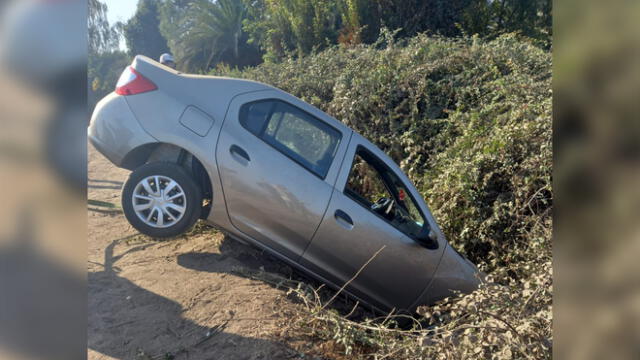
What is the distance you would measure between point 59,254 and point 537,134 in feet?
18.0

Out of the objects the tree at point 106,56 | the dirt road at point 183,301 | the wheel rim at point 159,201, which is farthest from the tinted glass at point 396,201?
the tree at point 106,56

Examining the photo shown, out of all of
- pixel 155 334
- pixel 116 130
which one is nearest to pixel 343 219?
pixel 155 334

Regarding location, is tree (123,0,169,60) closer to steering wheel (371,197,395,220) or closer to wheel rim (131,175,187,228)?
wheel rim (131,175,187,228)

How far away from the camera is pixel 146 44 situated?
39.5 m

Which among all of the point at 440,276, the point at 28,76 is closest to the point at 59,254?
the point at 28,76

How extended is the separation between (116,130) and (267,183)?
145 cm

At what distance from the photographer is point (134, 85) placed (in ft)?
15.1

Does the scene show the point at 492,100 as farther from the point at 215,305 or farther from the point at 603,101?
the point at 603,101

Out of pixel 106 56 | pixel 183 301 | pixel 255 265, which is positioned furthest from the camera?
pixel 106 56

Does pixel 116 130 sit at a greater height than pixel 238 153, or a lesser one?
lesser

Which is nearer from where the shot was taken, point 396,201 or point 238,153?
point 238,153

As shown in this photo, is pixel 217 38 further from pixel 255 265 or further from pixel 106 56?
pixel 255 265

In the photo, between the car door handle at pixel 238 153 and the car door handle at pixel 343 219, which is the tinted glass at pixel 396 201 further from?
the car door handle at pixel 238 153

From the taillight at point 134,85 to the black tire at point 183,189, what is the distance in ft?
2.19
